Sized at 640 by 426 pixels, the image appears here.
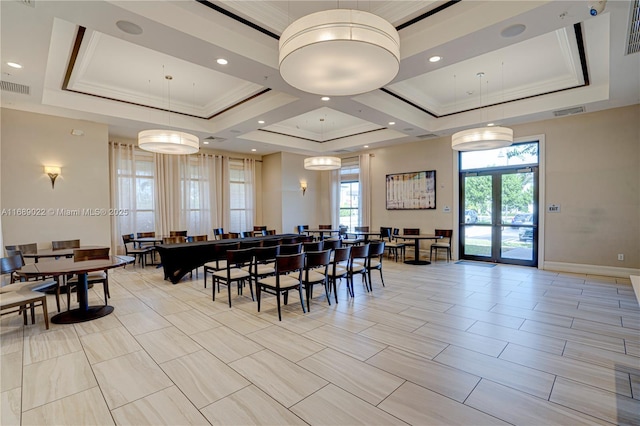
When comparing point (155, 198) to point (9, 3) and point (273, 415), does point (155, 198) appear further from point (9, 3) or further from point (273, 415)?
point (273, 415)

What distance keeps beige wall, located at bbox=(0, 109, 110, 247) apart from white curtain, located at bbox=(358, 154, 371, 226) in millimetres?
6822

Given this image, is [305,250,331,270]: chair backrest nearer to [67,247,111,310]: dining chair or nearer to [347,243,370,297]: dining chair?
[347,243,370,297]: dining chair

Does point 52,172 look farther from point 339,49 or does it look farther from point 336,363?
point 336,363

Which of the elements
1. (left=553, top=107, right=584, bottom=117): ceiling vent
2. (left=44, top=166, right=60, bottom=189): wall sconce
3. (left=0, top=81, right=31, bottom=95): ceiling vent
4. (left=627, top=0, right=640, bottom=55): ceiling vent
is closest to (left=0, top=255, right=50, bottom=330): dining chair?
(left=44, top=166, right=60, bottom=189): wall sconce

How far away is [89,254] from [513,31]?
620 centimetres

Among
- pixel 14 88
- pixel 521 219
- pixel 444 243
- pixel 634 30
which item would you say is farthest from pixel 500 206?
pixel 14 88

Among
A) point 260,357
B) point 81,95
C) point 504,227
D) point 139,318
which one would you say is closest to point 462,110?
point 504,227

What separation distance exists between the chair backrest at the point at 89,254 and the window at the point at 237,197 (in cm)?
523

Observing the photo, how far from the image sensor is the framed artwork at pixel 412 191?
8344 mm

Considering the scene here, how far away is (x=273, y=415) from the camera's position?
80.4 inches

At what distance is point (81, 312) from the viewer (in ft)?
12.9

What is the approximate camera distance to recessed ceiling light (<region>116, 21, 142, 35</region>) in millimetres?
3109

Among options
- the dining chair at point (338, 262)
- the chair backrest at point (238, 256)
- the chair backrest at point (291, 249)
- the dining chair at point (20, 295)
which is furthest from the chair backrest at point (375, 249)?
the dining chair at point (20, 295)

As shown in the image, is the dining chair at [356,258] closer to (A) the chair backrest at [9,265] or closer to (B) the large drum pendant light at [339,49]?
(B) the large drum pendant light at [339,49]
